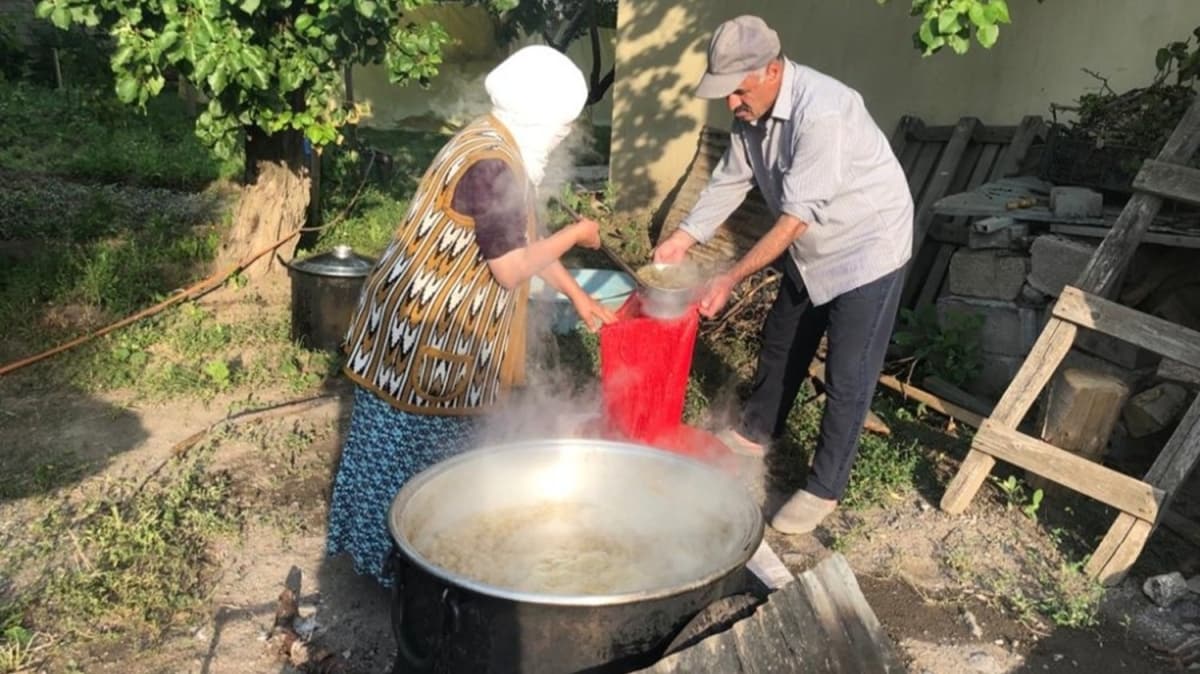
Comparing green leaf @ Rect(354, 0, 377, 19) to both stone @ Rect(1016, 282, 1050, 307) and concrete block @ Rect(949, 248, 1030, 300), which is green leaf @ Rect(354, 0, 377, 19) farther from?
stone @ Rect(1016, 282, 1050, 307)

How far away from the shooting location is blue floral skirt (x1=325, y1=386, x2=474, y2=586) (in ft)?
10.5

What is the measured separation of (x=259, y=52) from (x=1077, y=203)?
4619 mm

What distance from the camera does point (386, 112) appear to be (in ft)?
62.2

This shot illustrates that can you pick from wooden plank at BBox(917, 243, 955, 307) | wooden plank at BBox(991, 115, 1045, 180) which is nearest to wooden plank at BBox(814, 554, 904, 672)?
wooden plank at BBox(917, 243, 955, 307)

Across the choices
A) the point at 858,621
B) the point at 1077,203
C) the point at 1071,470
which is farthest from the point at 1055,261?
the point at 858,621

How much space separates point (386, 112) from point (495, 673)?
713 inches

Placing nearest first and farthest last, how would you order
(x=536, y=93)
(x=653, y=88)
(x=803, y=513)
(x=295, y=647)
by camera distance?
(x=536, y=93)
(x=295, y=647)
(x=803, y=513)
(x=653, y=88)

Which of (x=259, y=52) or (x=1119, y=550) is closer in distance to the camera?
(x=1119, y=550)

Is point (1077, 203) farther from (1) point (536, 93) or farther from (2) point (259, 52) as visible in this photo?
(2) point (259, 52)

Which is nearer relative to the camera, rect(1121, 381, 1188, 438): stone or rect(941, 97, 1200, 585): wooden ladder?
rect(941, 97, 1200, 585): wooden ladder

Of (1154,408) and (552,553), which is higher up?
(1154,408)

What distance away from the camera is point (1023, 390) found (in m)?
4.09

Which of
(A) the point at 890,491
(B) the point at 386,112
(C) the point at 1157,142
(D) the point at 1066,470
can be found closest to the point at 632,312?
(A) the point at 890,491

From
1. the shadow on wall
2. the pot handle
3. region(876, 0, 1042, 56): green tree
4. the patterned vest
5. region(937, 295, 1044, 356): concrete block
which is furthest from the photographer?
the shadow on wall
